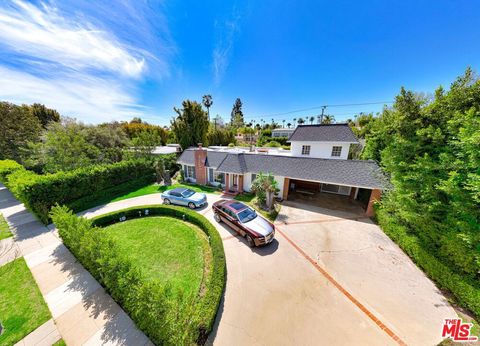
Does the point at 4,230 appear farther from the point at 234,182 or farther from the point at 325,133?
the point at 325,133

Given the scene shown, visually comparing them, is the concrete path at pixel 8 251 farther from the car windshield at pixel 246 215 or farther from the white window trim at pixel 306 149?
the white window trim at pixel 306 149

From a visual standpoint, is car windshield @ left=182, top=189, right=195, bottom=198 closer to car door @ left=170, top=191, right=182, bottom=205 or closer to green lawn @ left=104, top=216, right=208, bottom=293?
car door @ left=170, top=191, right=182, bottom=205

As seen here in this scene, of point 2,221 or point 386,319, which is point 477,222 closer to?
point 386,319

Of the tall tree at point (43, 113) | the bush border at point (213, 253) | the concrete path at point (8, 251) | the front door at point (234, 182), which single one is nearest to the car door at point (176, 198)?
the bush border at point (213, 253)

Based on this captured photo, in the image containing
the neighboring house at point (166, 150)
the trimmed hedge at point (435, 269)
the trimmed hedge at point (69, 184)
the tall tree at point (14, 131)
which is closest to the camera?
the trimmed hedge at point (435, 269)

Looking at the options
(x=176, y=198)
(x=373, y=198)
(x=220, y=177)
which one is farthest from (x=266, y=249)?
(x=220, y=177)

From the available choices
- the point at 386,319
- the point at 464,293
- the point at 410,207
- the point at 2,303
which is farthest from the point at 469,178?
the point at 2,303
